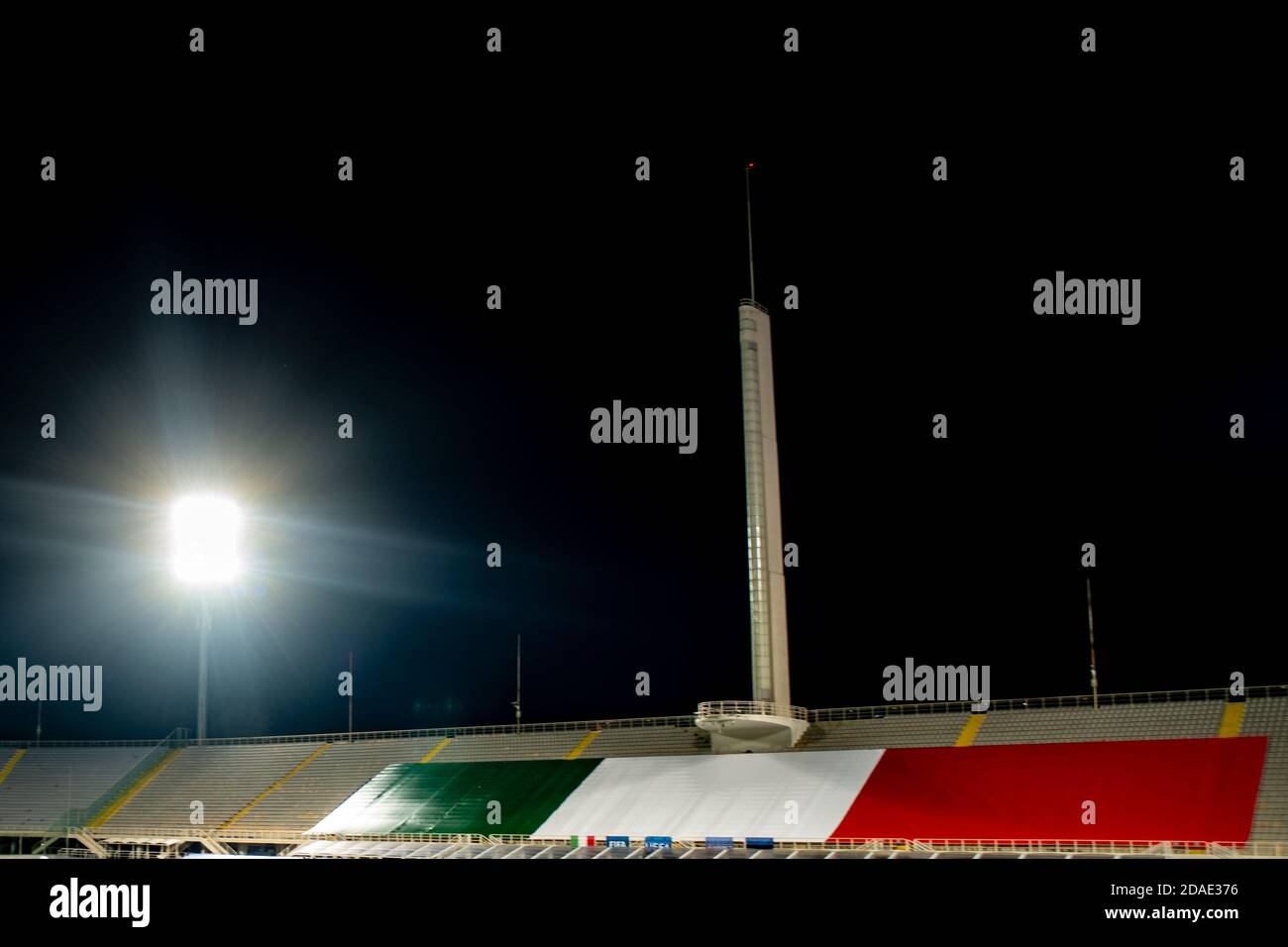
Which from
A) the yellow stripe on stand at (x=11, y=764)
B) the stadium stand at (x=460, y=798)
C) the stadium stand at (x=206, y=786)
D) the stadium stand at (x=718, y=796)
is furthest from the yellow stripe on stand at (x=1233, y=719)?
the yellow stripe on stand at (x=11, y=764)

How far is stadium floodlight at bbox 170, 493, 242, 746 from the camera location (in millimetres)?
47031

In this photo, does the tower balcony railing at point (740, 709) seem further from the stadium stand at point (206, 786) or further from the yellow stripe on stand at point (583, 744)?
the stadium stand at point (206, 786)

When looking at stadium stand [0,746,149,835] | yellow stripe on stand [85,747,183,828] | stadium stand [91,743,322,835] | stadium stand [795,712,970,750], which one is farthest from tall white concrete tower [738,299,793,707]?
stadium stand [0,746,149,835]

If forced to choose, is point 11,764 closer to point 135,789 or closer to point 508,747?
point 135,789

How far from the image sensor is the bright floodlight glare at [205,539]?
154ft

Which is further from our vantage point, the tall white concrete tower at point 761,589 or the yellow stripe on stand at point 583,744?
the yellow stripe on stand at point 583,744

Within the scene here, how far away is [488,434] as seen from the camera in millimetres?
49438

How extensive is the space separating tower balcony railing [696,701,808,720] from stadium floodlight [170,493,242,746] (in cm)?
2005

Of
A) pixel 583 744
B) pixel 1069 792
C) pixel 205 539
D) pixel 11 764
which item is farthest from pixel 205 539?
pixel 1069 792

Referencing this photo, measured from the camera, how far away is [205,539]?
154ft

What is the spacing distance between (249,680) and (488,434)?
1891cm

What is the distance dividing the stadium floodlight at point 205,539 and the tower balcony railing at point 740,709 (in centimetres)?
2005
